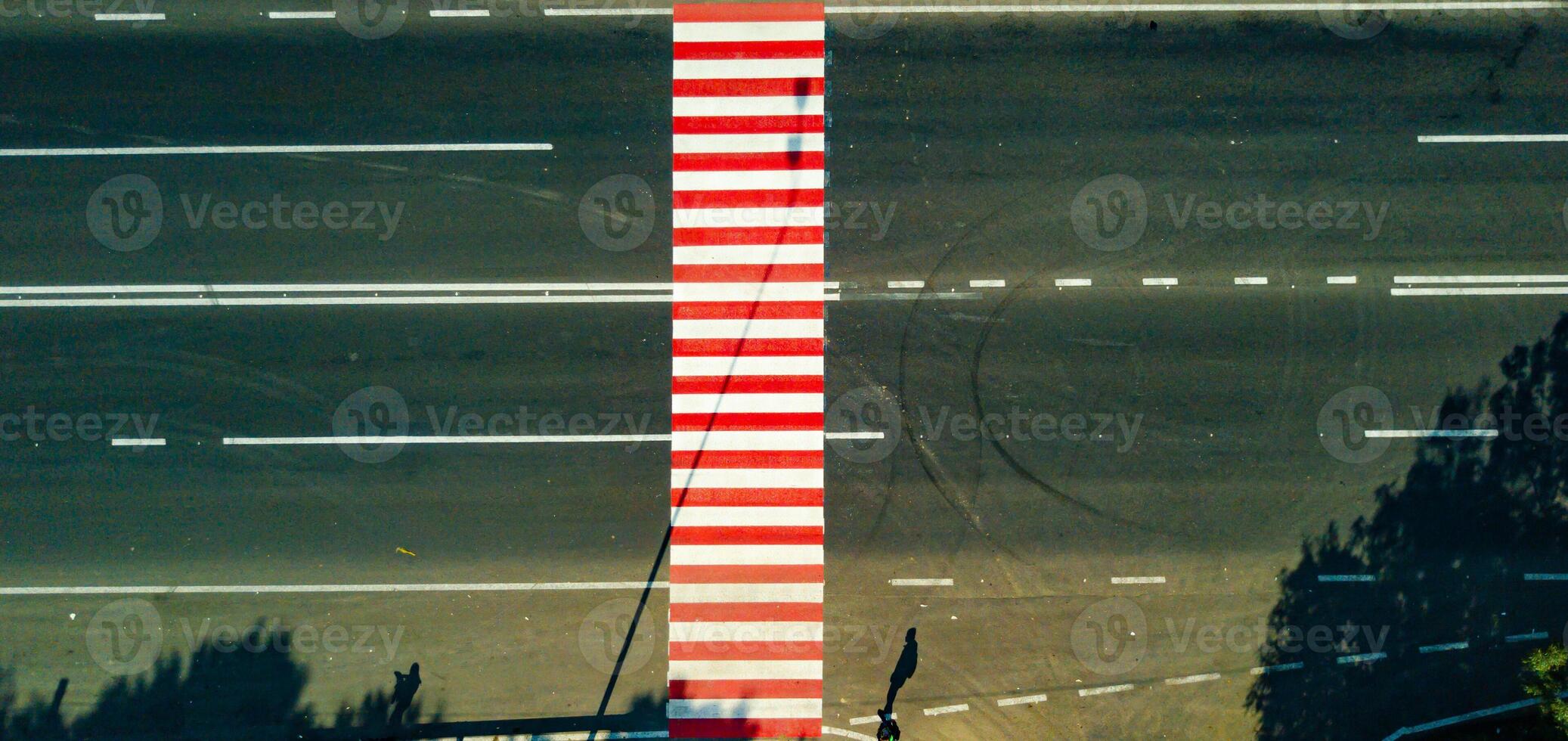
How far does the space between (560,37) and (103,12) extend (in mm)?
8306

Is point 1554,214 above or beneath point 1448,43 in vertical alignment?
beneath

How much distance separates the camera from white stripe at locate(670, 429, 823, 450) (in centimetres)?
1571

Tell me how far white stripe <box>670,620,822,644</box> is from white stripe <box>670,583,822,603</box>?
41 centimetres

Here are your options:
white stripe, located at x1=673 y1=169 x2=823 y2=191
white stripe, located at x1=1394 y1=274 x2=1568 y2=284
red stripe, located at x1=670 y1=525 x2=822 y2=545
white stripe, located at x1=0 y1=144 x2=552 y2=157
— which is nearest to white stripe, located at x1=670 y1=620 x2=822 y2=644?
red stripe, located at x1=670 y1=525 x2=822 y2=545

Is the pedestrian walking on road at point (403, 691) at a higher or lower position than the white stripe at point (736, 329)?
lower

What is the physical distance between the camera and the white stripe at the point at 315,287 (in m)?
15.8

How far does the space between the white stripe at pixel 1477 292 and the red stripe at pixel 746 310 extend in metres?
10.4

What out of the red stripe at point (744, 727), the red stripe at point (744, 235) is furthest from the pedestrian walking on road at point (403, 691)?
the red stripe at point (744, 235)

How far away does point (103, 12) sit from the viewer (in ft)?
52.1

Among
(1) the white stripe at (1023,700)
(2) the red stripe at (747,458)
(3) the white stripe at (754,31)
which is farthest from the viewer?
(3) the white stripe at (754,31)

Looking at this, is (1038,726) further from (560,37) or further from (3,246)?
(3,246)

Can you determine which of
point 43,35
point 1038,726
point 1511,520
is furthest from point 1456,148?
point 43,35

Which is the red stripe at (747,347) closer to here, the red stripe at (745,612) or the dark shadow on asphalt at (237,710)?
the red stripe at (745,612)

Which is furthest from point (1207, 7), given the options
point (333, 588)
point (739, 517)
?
point (333, 588)
